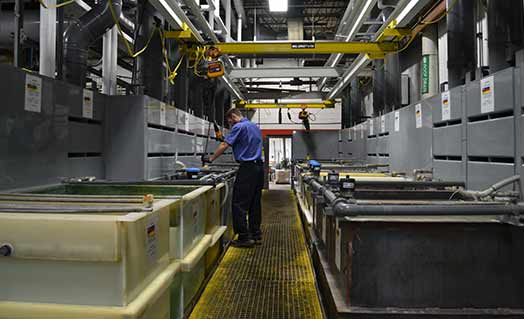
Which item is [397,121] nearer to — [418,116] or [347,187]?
[418,116]

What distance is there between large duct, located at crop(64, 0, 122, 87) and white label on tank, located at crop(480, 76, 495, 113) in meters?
2.52

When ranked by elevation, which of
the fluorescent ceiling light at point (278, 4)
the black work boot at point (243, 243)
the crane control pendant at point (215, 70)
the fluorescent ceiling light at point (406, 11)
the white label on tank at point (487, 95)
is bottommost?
the black work boot at point (243, 243)

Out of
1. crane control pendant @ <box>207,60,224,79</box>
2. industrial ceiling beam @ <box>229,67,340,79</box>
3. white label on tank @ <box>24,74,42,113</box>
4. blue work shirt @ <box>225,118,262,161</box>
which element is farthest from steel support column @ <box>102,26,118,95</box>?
industrial ceiling beam @ <box>229,67,340,79</box>

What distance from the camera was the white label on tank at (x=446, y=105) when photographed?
2.56 metres

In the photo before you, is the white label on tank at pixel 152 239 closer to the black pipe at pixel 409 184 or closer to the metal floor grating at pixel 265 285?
the metal floor grating at pixel 265 285

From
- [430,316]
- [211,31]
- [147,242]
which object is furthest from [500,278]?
[211,31]

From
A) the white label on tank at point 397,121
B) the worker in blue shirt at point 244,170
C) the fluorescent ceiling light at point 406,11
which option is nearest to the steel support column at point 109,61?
the worker in blue shirt at point 244,170

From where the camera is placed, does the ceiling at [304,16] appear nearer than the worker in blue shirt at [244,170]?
No

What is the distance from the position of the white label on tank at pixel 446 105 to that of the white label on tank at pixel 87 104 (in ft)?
8.12

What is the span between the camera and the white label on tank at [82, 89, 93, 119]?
262cm

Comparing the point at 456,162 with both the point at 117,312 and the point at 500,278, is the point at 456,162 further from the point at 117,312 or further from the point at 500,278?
the point at 117,312

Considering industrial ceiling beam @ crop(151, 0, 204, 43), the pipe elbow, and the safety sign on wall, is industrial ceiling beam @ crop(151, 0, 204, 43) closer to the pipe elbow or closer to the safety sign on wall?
the safety sign on wall

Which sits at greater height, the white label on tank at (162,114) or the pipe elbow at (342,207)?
the white label on tank at (162,114)

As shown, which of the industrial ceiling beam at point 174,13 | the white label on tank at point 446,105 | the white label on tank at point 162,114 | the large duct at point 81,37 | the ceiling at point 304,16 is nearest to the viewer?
the white label on tank at point 446,105
